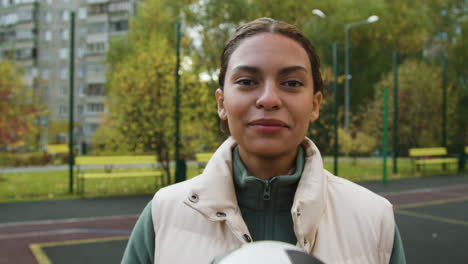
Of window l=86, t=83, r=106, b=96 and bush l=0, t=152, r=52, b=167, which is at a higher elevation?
window l=86, t=83, r=106, b=96

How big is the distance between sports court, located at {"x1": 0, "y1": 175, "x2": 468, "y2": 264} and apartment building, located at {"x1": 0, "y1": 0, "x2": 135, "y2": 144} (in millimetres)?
42971

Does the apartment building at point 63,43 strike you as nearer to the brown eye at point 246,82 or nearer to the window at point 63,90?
the window at point 63,90

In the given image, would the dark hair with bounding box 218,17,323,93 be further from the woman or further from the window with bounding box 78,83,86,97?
the window with bounding box 78,83,86,97

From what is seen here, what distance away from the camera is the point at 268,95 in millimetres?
1506

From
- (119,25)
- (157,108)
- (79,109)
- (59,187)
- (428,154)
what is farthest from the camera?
(79,109)

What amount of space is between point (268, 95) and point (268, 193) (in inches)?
14.0

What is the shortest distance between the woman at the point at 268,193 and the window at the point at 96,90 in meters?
52.2

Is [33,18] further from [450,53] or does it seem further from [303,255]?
[303,255]

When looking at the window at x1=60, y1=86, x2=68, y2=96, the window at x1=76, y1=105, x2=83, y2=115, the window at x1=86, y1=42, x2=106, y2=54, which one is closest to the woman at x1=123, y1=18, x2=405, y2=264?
the window at x1=86, y1=42, x2=106, y2=54

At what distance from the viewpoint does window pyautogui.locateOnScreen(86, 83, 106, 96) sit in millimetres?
51938

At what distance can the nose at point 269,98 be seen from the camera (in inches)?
59.2

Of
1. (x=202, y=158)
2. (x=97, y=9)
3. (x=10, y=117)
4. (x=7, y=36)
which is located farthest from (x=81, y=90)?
(x=202, y=158)

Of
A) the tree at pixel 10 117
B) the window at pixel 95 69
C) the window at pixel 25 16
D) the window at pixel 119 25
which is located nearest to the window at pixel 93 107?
the window at pixel 95 69

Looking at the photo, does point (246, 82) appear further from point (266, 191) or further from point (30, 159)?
point (30, 159)
